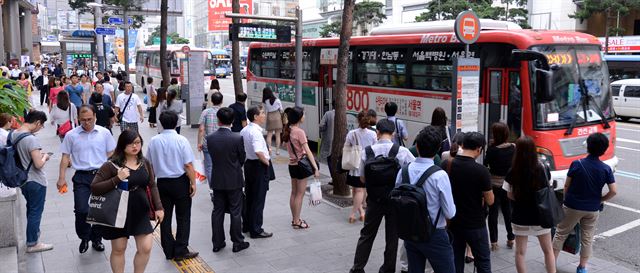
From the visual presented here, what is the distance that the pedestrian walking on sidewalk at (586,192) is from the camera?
532 cm

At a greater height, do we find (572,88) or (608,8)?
(608,8)

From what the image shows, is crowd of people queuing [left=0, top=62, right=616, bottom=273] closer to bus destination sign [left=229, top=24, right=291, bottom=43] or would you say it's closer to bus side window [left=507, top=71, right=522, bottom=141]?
bus side window [left=507, top=71, right=522, bottom=141]

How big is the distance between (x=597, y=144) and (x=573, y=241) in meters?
1.12

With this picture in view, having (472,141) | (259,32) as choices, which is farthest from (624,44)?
(472,141)

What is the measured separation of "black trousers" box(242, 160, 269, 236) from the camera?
6832 millimetres

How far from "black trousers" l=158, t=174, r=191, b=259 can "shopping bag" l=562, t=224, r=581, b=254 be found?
3.95 m

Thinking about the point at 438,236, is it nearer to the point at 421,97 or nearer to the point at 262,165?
the point at 262,165

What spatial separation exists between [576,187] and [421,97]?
5393mm

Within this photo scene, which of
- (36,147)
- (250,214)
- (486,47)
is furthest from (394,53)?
(36,147)

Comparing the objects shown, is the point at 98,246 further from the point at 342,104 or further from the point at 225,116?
the point at 342,104

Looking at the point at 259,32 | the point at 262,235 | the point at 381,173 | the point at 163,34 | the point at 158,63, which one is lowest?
the point at 262,235

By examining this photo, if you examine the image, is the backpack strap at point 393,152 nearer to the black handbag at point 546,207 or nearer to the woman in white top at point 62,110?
the black handbag at point 546,207

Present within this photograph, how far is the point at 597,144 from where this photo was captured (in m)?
5.22

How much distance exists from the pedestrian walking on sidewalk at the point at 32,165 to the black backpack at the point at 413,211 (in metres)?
3.90
